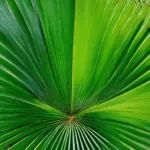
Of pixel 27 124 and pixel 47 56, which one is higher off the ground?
pixel 47 56

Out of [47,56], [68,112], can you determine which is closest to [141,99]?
[68,112]

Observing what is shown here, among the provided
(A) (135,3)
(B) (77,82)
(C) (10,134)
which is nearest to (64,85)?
(B) (77,82)

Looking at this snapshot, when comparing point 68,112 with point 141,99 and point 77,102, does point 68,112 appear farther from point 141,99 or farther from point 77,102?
point 141,99

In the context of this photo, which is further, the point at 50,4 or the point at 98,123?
the point at 98,123

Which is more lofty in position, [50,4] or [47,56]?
[50,4]

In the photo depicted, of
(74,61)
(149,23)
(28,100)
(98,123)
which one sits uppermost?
(149,23)

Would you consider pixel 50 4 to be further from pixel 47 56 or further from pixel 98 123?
pixel 98 123
